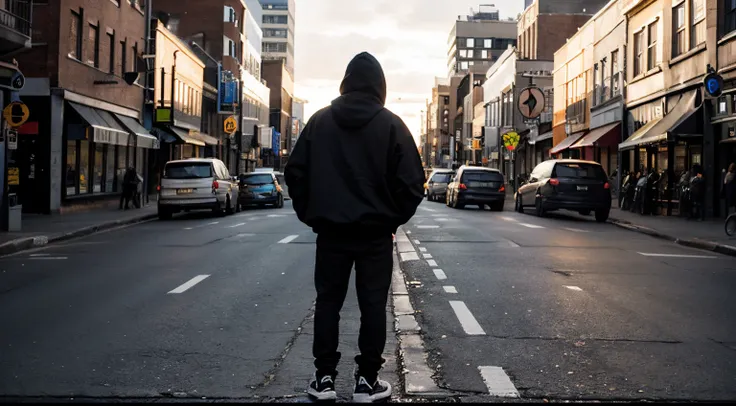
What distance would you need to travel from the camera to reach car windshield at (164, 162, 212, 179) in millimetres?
26016

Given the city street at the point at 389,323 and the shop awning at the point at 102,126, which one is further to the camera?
the shop awning at the point at 102,126

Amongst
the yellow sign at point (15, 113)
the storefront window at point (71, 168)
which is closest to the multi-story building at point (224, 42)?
the storefront window at point (71, 168)

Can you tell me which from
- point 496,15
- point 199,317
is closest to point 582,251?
point 199,317

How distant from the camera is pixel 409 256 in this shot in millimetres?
13477

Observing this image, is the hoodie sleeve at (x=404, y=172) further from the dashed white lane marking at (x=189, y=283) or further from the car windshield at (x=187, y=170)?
the car windshield at (x=187, y=170)

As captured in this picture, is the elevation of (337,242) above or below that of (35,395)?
above

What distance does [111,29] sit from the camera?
31.9 meters

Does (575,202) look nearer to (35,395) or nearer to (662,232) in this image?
(662,232)

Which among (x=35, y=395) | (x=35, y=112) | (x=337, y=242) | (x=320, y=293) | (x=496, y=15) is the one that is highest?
(x=496, y=15)

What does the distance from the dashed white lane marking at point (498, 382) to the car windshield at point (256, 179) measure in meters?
28.6

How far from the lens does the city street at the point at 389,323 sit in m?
5.35

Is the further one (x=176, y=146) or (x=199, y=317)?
(x=176, y=146)

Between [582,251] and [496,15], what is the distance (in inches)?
5368

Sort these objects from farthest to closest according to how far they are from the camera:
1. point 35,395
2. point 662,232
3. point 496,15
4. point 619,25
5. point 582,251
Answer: point 496,15 → point 619,25 → point 662,232 → point 582,251 → point 35,395
